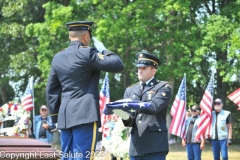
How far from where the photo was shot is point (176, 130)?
17.4 m

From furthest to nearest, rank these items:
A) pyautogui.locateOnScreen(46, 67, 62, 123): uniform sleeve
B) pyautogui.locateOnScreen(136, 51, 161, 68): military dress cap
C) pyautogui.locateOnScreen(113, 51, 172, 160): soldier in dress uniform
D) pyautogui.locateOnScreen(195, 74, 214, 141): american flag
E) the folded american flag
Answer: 1. pyautogui.locateOnScreen(195, 74, 214, 141): american flag
2. pyautogui.locateOnScreen(136, 51, 161, 68): military dress cap
3. pyautogui.locateOnScreen(113, 51, 172, 160): soldier in dress uniform
4. the folded american flag
5. pyautogui.locateOnScreen(46, 67, 62, 123): uniform sleeve

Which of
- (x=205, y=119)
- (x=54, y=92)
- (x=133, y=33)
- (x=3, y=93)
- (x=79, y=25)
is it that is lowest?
(x=205, y=119)

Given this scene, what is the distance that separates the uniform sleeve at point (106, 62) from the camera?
5617 millimetres

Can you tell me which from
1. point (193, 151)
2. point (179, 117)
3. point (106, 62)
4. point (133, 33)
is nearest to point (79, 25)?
point (106, 62)

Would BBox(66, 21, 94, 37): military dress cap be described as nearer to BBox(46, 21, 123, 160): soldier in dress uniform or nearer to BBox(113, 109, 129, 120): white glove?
BBox(46, 21, 123, 160): soldier in dress uniform

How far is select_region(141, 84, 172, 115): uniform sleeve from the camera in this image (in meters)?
6.57

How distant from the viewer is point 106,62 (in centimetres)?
561

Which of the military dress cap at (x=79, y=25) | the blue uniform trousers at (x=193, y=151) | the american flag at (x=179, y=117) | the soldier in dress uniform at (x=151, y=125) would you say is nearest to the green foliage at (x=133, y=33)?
the american flag at (x=179, y=117)

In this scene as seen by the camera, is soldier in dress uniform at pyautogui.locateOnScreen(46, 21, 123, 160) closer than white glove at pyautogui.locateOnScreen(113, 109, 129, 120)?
Yes

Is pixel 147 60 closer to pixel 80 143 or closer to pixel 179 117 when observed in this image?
pixel 80 143

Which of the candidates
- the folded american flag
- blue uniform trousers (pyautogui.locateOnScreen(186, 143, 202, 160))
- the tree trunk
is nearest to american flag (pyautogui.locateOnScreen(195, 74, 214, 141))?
blue uniform trousers (pyautogui.locateOnScreen(186, 143, 202, 160))

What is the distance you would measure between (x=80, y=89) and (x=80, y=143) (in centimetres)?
50

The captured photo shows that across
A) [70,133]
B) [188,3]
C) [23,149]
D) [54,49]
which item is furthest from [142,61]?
[54,49]

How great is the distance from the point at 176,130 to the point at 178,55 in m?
11.5
